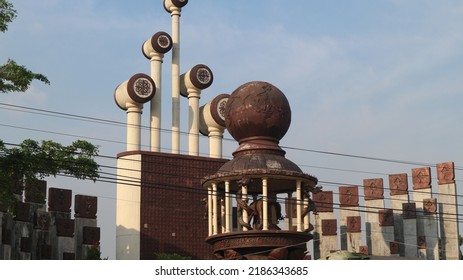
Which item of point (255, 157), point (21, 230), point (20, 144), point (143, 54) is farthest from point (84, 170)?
point (143, 54)

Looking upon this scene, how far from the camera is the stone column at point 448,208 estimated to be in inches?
1839

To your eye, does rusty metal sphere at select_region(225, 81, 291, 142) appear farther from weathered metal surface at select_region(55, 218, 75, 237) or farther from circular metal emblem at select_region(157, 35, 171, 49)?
circular metal emblem at select_region(157, 35, 171, 49)

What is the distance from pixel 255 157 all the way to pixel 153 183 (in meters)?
12.8

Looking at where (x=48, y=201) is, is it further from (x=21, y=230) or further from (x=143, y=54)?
(x=143, y=54)

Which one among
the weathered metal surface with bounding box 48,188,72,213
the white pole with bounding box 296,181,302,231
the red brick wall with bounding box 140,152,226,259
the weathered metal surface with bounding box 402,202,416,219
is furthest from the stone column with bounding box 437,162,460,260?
the weathered metal surface with bounding box 48,188,72,213

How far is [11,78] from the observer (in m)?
27.3

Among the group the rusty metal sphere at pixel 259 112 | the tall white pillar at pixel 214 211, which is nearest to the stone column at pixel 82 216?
the rusty metal sphere at pixel 259 112

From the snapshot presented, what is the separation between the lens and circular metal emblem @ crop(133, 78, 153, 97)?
153ft

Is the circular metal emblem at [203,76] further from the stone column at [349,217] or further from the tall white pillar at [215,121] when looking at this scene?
the stone column at [349,217]

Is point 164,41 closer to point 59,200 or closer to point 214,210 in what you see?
point 59,200

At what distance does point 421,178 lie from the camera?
159 feet

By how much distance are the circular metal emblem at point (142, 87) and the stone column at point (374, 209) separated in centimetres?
1482

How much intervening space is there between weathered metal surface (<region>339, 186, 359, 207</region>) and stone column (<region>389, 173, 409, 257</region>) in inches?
88.6

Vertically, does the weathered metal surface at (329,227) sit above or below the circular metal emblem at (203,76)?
below
